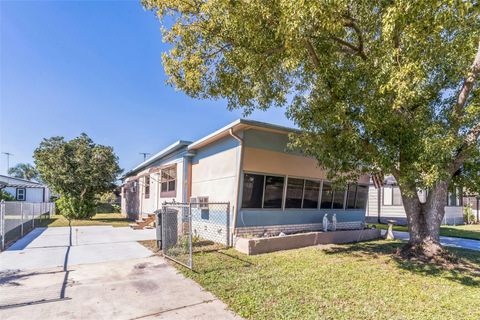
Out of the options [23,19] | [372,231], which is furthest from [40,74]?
[372,231]

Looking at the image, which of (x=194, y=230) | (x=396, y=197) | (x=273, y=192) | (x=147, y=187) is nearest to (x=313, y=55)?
(x=273, y=192)

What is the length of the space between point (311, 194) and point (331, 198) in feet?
4.25

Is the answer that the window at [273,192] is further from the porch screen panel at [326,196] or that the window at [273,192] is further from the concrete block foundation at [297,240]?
the porch screen panel at [326,196]

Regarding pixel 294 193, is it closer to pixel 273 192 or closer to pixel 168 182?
pixel 273 192

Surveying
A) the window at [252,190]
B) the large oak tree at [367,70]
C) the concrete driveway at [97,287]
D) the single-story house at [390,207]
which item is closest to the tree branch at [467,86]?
the large oak tree at [367,70]

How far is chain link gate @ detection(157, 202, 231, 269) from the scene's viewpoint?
25.7ft

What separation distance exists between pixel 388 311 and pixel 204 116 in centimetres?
2081

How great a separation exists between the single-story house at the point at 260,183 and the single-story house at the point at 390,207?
6799 millimetres

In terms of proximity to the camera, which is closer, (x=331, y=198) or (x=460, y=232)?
(x=331, y=198)

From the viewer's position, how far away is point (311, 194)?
10844mm

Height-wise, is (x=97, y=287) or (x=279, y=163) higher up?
(x=279, y=163)

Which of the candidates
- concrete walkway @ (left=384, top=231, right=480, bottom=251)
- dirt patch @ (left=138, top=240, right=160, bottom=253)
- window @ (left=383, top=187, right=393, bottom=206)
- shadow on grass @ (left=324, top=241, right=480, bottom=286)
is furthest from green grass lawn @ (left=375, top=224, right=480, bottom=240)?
dirt patch @ (left=138, top=240, right=160, bottom=253)

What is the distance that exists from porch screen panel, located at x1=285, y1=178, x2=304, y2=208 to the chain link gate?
2.43m

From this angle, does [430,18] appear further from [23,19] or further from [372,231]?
[23,19]
